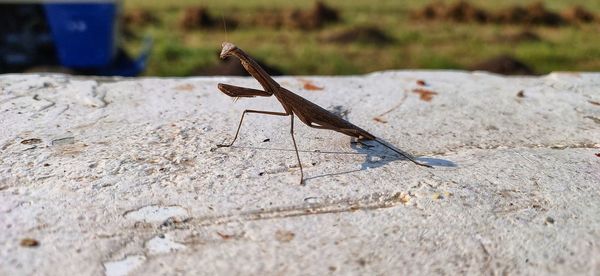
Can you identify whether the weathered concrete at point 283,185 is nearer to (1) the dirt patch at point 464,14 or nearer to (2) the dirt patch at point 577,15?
(1) the dirt patch at point 464,14

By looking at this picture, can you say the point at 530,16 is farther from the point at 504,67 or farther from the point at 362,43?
the point at 504,67

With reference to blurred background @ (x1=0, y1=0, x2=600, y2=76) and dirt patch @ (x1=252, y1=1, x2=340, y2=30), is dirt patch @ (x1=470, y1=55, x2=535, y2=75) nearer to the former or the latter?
blurred background @ (x1=0, y1=0, x2=600, y2=76)

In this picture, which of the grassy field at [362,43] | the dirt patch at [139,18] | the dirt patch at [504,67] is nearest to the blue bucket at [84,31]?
the grassy field at [362,43]

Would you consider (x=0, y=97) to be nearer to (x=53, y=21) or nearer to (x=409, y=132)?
(x=409, y=132)

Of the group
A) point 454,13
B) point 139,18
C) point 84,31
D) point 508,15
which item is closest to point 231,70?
point 84,31

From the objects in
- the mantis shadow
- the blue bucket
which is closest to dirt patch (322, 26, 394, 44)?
the blue bucket

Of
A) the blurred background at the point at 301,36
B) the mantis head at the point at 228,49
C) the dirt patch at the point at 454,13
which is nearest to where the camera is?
the mantis head at the point at 228,49

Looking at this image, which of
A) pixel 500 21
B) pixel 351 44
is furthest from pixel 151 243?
pixel 500 21
